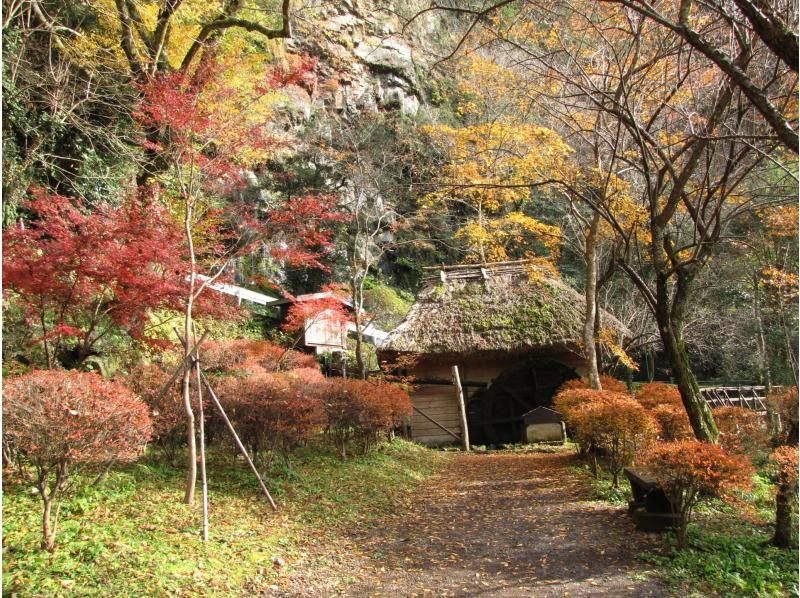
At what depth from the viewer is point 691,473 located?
4773 mm

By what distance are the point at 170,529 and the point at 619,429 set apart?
18.3 ft

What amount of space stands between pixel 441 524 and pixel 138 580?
348cm

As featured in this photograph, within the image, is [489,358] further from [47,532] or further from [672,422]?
[47,532]

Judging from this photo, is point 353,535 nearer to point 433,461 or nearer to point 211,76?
point 433,461

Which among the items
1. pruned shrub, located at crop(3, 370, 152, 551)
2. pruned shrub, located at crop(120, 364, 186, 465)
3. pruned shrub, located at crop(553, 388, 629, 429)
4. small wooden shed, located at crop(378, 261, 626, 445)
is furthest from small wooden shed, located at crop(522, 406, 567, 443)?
pruned shrub, located at crop(3, 370, 152, 551)

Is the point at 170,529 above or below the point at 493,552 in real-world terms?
above

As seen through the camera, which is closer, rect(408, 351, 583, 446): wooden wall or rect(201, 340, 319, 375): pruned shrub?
rect(201, 340, 319, 375): pruned shrub

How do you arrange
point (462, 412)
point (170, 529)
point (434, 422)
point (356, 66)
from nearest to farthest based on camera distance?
point (170, 529), point (462, 412), point (434, 422), point (356, 66)

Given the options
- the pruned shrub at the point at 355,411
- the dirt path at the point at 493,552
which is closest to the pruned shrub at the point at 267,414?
the pruned shrub at the point at 355,411

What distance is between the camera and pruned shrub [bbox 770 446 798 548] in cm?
465

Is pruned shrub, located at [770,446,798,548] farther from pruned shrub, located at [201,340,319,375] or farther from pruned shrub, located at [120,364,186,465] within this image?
pruned shrub, located at [201,340,319,375]

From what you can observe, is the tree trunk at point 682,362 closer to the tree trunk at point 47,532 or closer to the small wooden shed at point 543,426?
the tree trunk at point 47,532

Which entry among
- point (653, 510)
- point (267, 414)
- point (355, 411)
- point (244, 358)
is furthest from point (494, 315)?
point (653, 510)

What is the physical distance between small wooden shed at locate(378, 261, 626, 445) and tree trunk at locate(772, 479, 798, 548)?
910 centimetres
